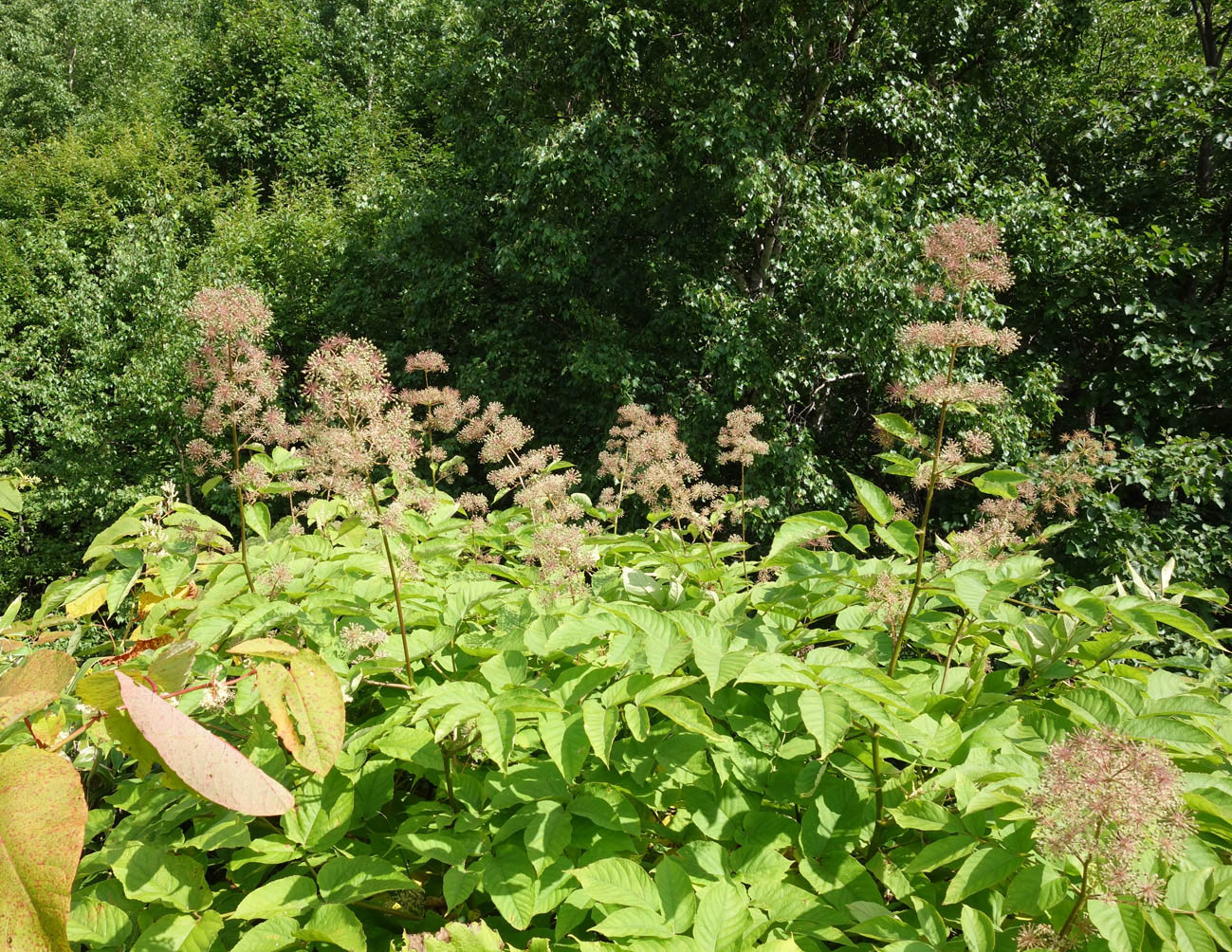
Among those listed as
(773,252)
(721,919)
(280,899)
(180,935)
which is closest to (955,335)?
(721,919)

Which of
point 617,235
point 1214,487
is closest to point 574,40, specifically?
point 617,235

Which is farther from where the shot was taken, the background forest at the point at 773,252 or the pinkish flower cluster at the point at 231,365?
the background forest at the point at 773,252

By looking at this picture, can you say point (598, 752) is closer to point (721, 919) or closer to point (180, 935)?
point (721, 919)

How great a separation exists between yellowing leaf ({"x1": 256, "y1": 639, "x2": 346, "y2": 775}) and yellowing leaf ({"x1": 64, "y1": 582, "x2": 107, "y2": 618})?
3.58 feet

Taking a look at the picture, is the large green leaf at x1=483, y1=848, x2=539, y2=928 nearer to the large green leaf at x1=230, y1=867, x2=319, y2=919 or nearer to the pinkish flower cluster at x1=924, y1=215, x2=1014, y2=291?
the large green leaf at x1=230, y1=867, x2=319, y2=919

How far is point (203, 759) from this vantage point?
0.72 metres

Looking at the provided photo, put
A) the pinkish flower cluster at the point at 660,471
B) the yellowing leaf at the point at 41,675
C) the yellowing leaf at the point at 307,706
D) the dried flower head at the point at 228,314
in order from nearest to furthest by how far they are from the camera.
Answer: the yellowing leaf at the point at 41,675
the yellowing leaf at the point at 307,706
the dried flower head at the point at 228,314
the pinkish flower cluster at the point at 660,471

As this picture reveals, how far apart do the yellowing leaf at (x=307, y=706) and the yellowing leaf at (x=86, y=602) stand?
3.58 feet

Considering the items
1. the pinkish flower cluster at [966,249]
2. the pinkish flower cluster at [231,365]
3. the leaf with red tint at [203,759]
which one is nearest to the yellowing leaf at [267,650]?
the leaf with red tint at [203,759]

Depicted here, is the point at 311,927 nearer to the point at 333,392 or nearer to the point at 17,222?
the point at 333,392

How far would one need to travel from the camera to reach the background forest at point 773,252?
935 cm

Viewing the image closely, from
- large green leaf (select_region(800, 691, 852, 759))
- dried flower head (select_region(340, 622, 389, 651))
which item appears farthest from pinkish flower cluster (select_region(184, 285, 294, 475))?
large green leaf (select_region(800, 691, 852, 759))

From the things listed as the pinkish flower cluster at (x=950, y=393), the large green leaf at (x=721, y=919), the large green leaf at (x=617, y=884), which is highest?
the pinkish flower cluster at (x=950, y=393)

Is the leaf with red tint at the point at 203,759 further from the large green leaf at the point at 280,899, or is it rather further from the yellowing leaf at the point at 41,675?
the large green leaf at the point at 280,899
